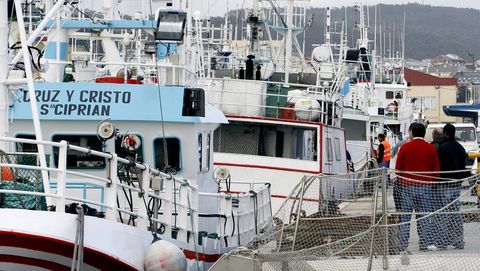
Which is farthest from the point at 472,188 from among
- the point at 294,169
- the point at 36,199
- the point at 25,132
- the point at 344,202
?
the point at 294,169

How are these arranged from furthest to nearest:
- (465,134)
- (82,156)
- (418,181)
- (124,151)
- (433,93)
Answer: (433,93)
(465,134)
(82,156)
(124,151)
(418,181)

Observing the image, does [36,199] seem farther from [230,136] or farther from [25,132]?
A: [230,136]

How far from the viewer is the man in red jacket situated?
40.2 ft

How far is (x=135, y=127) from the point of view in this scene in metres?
15.1

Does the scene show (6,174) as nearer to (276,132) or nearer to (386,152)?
(276,132)

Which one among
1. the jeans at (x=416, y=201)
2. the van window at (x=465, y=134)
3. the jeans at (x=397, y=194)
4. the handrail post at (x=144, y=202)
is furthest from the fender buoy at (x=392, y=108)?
the handrail post at (x=144, y=202)

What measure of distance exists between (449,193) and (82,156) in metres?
4.53

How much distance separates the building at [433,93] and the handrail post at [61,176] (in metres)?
79.4

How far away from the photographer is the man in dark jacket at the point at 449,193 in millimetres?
12102

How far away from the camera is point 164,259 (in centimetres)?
1178

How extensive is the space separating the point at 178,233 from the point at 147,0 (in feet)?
13.2

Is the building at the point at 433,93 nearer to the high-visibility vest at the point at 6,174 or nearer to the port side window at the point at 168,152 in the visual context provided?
the port side window at the point at 168,152

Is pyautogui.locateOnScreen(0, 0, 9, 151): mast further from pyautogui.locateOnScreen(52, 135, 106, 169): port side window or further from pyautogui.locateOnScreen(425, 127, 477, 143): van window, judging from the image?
pyautogui.locateOnScreen(425, 127, 477, 143): van window

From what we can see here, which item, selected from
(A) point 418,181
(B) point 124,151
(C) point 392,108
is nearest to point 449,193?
(A) point 418,181
